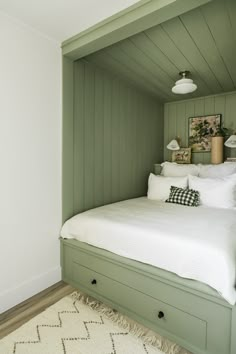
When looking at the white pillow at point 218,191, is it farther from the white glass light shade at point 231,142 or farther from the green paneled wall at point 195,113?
the green paneled wall at point 195,113

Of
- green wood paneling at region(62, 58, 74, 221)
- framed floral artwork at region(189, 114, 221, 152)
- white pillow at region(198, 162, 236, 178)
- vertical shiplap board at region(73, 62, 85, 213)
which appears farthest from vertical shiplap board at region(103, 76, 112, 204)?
framed floral artwork at region(189, 114, 221, 152)

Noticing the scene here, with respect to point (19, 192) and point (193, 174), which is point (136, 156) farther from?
point (19, 192)

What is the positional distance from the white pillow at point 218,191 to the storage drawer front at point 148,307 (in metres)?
1.31

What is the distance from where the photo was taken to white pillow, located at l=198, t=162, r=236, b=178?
2.70 meters

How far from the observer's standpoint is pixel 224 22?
1636 mm

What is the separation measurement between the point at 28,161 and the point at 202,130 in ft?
8.39

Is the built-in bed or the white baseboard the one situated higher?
the built-in bed

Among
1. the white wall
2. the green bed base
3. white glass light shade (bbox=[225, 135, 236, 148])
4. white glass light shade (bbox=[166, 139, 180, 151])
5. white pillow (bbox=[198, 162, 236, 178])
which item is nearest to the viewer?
the green bed base

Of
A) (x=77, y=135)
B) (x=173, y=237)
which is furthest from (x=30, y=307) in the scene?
(x=77, y=135)

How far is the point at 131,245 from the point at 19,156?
1.11m

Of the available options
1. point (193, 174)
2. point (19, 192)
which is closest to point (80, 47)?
point (19, 192)

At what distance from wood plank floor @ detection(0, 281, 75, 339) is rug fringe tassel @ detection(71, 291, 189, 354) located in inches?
5.9

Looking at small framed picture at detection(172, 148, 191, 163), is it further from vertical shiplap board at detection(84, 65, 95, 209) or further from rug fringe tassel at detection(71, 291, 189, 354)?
rug fringe tassel at detection(71, 291, 189, 354)

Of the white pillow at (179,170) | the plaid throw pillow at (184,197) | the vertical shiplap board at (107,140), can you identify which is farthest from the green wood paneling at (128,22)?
the white pillow at (179,170)
